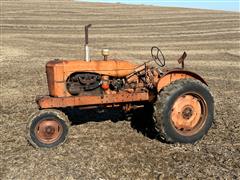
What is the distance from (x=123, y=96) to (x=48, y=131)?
4.76 ft

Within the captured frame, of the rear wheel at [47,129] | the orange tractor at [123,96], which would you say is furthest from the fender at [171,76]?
the rear wheel at [47,129]

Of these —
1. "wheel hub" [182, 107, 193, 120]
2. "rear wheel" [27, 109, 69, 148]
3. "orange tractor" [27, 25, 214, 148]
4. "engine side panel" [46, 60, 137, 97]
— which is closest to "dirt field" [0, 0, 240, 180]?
"rear wheel" [27, 109, 69, 148]

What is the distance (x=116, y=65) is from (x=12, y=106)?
3.82m

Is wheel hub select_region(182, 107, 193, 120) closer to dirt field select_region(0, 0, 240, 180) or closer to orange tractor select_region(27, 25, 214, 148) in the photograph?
orange tractor select_region(27, 25, 214, 148)

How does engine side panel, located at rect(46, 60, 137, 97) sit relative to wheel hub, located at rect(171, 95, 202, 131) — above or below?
above

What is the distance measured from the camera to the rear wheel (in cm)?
679

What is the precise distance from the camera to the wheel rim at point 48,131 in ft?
22.4

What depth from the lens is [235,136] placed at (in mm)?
7773

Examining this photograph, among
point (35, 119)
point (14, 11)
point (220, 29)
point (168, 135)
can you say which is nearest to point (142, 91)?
point (168, 135)

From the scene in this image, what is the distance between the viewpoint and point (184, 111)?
715cm

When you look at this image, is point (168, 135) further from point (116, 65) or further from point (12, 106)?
point (12, 106)

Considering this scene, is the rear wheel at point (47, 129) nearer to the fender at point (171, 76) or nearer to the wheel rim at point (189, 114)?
the fender at point (171, 76)

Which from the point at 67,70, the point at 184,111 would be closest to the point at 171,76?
the point at 184,111

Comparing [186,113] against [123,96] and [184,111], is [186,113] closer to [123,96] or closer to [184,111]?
[184,111]
